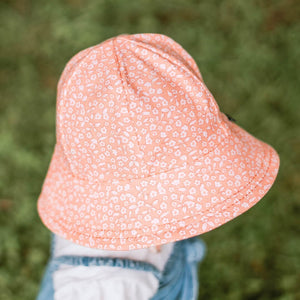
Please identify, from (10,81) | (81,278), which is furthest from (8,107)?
(81,278)

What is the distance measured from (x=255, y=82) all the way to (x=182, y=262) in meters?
1.64

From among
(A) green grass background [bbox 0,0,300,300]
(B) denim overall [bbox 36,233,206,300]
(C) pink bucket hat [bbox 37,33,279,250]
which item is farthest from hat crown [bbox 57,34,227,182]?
(A) green grass background [bbox 0,0,300,300]

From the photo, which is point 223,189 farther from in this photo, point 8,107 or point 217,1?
point 217,1

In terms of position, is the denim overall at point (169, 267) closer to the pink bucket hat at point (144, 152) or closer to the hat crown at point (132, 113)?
the pink bucket hat at point (144, 152)

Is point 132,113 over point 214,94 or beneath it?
over

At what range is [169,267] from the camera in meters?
1.17

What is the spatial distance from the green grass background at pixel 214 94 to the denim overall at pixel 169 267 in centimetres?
63

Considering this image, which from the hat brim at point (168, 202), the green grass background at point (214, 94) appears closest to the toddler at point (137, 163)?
the hat brim at point (168, 202)

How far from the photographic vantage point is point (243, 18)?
2.87 meters

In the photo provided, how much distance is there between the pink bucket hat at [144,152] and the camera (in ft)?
2.91

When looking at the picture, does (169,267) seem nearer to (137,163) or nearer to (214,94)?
(137,163)

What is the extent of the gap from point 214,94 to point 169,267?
159cm

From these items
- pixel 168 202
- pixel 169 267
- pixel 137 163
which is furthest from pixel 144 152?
pixel 169 267

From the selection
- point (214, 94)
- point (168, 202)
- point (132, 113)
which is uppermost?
point (132, 113)
